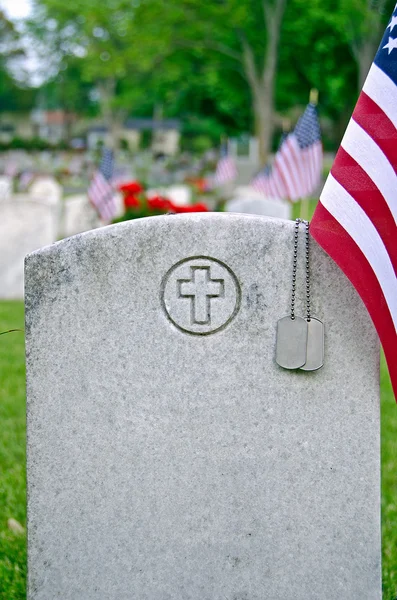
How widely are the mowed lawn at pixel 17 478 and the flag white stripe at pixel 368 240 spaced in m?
1.38

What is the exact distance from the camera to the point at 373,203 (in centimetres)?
246

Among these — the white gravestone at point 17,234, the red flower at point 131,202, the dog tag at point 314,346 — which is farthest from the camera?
the white gravestone at point 17,234

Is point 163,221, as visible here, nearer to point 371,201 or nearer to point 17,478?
point 371,201

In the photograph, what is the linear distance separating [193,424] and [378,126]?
1.07 meters

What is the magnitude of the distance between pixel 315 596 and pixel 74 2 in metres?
42.6

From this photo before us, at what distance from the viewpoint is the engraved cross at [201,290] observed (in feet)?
8.48

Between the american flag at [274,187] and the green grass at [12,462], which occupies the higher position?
the american flag at [274,187]

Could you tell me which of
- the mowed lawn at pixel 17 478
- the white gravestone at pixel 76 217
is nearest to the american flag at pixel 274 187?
the white gravestone at pixel 76 217

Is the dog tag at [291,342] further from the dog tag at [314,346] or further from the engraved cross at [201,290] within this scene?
the engraved cross at [201,290]

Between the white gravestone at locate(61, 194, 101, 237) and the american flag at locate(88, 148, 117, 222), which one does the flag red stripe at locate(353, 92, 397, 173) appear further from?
the white gravestone at locate(61, 194, 101, 237)

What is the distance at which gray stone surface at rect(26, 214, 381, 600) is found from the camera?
2.58 meters

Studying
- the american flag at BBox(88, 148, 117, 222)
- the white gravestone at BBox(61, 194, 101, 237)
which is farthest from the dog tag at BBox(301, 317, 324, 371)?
the white gravestone at BBox(61, 194, 101, 237)

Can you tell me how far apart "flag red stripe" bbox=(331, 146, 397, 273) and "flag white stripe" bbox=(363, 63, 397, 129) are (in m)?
0.17

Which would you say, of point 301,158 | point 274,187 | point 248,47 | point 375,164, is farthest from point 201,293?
point 248,47
